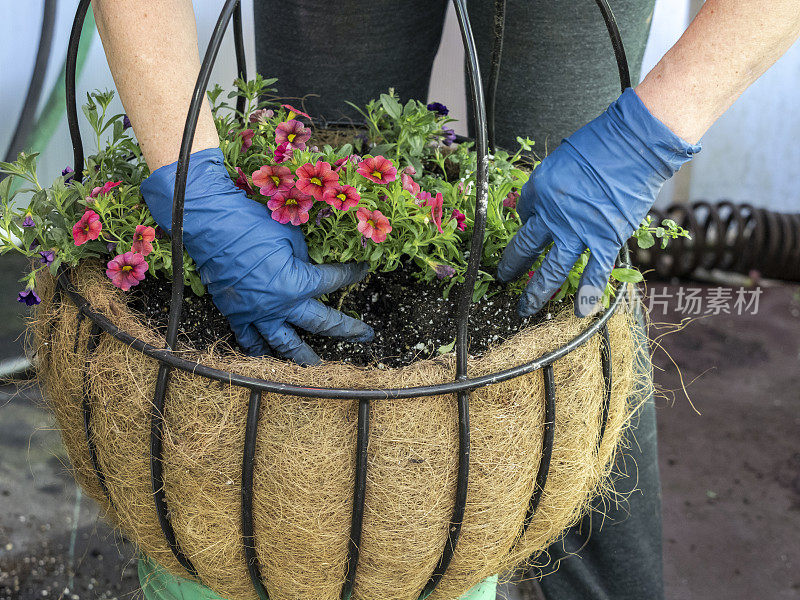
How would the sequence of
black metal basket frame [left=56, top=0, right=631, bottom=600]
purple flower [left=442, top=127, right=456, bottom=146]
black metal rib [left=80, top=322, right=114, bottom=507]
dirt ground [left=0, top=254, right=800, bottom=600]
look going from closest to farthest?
black metal basket frame [left=56, top=0, right=631, bottom=600] < black metal rib [left=80, top=322, right=114, bottom=507] < purple flower [left=442, top=127, right=456, bottom=146] < dirt ground [left=0, top=254, right=800, bottom=600]

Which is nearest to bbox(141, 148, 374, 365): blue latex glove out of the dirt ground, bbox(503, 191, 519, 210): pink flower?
bbox(503, 191, 519, 210): pink flower

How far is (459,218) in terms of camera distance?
93 cm

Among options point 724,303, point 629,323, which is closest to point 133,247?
point 629,323

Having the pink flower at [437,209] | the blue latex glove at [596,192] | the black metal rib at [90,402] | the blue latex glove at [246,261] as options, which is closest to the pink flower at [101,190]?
the blue latex glove at [246,261]

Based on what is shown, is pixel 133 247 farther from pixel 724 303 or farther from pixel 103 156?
pixel 724 303

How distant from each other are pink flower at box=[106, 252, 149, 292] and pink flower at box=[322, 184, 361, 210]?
0.68 feet

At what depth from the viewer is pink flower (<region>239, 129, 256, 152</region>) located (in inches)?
38.6

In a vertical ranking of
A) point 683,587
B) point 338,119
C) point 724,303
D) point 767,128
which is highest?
point 338,119

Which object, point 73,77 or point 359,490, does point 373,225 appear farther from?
point 73,77

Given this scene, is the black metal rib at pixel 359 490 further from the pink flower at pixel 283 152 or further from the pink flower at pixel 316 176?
the pink flower at pixel 283 152

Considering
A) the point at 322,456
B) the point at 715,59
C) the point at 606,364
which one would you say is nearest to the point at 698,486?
the point at 606,364

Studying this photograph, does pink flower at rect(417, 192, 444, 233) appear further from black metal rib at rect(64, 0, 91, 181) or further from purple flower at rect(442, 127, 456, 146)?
black metal rib at rect(64, 0, 91, 181)

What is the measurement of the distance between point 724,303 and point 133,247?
2084 millimetres

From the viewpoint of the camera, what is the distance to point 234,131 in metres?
1.08
